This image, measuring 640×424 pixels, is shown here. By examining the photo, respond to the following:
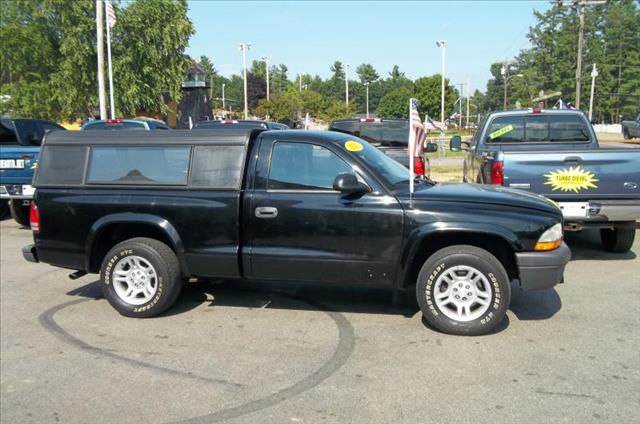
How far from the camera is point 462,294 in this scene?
4895mm

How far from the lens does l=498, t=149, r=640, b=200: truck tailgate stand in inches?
266

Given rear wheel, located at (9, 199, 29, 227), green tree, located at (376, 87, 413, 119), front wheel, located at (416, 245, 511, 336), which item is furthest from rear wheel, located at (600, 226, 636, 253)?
green tree, located at (376, 87, 413, 119)

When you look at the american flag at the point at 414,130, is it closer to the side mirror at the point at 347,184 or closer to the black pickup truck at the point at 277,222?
the black pickup truck at the point at 277,222

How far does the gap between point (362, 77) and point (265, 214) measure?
5234 inches

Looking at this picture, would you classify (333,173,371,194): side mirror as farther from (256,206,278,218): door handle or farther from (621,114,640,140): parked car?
(621,114,640,140): parked car

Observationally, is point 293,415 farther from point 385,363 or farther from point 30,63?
point 30,63

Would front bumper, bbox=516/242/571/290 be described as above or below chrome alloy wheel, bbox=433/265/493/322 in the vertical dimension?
above

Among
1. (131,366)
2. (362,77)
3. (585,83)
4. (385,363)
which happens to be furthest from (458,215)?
(362,77)

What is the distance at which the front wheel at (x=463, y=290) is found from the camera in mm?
4816

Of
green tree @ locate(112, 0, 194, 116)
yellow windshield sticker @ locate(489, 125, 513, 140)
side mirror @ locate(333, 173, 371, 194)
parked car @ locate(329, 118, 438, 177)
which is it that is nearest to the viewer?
side mirror @ locate(333, 173, 371, 194)

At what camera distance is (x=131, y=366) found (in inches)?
174

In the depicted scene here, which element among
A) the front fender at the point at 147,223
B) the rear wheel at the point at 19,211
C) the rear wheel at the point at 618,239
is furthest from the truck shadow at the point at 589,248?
the rear wheel at the point at 19,211

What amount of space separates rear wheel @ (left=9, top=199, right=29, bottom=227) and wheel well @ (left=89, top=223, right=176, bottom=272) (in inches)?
223

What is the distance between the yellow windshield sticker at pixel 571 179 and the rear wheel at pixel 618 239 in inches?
42.6
